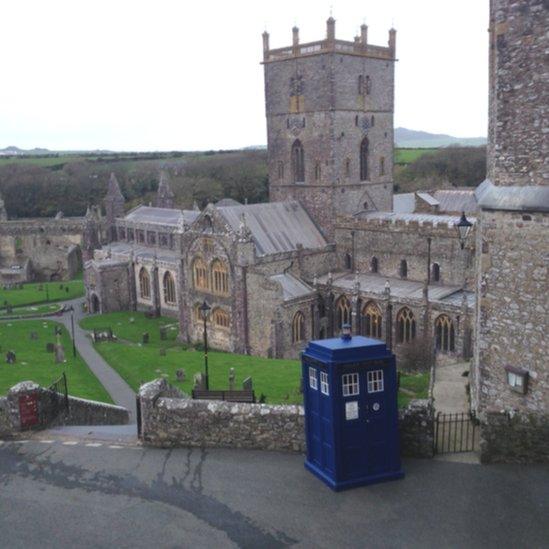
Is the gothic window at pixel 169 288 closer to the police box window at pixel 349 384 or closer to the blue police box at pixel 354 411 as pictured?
the blue police box at pixel 354 411

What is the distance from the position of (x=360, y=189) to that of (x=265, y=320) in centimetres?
988

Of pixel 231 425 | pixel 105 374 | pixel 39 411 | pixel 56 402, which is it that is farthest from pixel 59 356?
pixel 231 425

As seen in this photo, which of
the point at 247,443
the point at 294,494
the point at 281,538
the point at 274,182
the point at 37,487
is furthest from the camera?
the point at 274,182

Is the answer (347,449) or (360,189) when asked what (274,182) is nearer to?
(360,189)

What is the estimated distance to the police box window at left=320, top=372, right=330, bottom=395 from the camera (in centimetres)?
1052

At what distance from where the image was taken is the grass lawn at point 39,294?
2024 inches

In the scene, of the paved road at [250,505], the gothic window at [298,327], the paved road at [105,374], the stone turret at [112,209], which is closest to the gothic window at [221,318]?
the gothic window at [298,327]

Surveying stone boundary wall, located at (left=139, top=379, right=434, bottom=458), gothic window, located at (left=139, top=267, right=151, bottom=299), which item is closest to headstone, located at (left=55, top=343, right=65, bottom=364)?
gothic window, located at (left=139, top=267, right=151, bottom=299)

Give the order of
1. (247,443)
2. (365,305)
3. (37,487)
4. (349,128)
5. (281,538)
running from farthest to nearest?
(349,128)
(365,305)
(247,443)
(37,487)
(281,538)

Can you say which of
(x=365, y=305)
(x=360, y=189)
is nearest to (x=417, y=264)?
(x=365, y=305)

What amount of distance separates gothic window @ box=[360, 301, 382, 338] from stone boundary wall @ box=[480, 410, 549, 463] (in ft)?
64.6

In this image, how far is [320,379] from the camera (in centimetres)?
1068

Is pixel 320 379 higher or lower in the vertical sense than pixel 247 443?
higher

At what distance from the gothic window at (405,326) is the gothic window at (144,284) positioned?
72.1 ft
